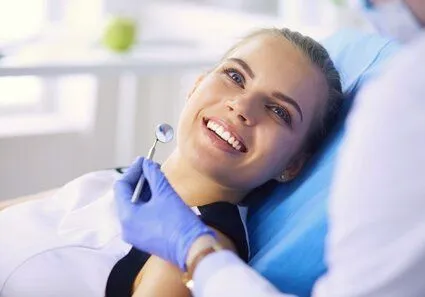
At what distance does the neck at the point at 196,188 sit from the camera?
1.26 metres

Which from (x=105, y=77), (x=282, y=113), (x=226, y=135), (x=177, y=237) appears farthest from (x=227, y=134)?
(x=105, y=77)

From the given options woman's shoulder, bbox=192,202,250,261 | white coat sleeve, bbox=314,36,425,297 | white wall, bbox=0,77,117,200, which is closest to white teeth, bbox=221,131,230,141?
woman's shoulder, bbox=192,202,250,261

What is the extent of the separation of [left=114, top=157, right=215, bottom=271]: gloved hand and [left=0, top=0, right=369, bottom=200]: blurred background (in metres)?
1.07

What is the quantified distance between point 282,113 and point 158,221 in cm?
31

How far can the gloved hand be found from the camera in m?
1.02

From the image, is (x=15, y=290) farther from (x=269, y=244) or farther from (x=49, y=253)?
(x=269, y=244)

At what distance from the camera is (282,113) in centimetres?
123

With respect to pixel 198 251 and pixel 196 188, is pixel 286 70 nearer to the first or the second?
pixel 196 188

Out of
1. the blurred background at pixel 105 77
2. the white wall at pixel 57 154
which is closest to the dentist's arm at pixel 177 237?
the blurred background at pixel 105 77

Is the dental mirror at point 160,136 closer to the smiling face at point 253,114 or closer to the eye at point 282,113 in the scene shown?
the smiling face at point 253,114

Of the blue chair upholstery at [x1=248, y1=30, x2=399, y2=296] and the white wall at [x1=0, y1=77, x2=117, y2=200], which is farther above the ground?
the blue chair upholstery at [x1=248, y1=30, x2=399, y2=296]

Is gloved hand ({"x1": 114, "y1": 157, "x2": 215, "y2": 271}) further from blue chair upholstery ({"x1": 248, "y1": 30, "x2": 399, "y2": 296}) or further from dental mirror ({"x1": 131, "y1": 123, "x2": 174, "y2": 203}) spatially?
blue chair upholstery ({"x1": 248, "y1": 30, "x2": 399, "y2": 296})

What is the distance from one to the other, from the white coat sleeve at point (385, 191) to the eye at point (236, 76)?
453 mm

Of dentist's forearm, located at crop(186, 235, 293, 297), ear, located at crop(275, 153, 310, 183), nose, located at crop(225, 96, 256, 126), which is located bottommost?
ear, located at crop(275, 153, 310, 183)
